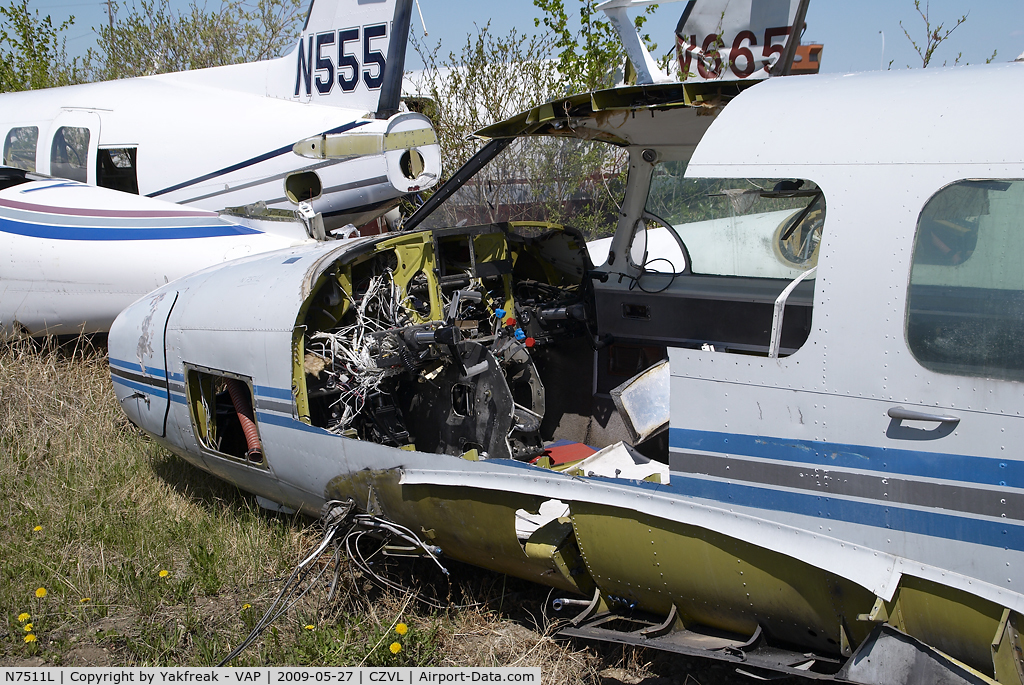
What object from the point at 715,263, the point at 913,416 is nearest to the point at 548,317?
the point at 715,263

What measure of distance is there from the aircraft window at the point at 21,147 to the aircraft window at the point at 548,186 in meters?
5.31

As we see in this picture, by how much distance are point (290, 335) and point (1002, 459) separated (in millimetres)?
3123

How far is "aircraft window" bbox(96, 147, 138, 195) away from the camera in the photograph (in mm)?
9625

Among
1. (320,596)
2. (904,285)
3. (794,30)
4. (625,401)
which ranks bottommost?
(320,596)

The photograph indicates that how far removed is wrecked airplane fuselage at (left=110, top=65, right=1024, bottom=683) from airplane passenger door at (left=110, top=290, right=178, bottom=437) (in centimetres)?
2

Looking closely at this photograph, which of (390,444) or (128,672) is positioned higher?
(390,444)

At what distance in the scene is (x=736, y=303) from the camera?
15.3 ft

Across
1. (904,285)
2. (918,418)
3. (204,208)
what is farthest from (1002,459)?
(204,208)

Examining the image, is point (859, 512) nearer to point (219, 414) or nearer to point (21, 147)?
point (219, 414)

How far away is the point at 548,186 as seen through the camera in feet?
37.3

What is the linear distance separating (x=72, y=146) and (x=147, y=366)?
6375 millimetres

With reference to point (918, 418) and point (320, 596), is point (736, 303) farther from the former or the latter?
point (320, 596)

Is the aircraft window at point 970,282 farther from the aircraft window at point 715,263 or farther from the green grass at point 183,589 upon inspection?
the green grass at point 183,589

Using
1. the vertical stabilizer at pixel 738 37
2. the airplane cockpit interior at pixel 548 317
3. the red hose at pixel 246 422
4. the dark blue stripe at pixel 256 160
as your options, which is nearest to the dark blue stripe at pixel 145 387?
the airplane cockpit interior at pixel 548 317
